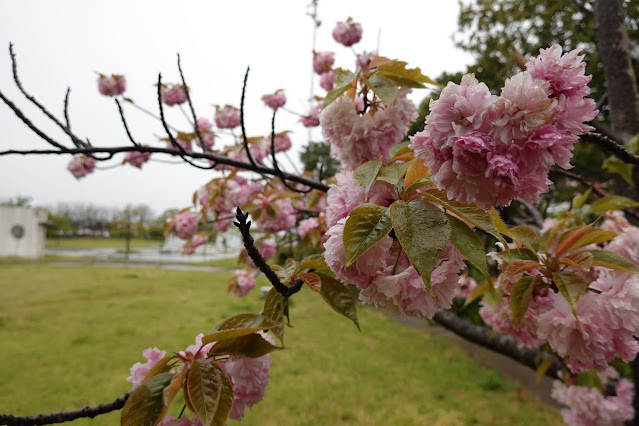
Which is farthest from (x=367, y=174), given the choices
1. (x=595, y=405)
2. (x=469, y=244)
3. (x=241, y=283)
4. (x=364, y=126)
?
(x=241, y=283)

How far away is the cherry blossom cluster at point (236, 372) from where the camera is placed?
433 millimetres

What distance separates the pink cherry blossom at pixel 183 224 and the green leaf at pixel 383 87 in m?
1.68

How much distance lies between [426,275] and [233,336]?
0.24 m

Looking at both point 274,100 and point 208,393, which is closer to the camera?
point 208,393

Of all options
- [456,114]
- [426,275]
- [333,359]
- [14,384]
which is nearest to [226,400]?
[426,275]

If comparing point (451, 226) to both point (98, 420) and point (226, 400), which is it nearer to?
point (226, 400)

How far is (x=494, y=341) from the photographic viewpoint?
0.97 meters

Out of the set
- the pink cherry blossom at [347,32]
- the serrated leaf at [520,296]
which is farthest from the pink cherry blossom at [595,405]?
the pink cherry blossom at [347,32]

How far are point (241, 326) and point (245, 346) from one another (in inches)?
1.2

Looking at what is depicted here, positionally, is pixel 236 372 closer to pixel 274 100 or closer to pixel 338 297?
pixel 338 297

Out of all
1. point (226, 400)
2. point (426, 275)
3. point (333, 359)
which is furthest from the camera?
point (333, 359)

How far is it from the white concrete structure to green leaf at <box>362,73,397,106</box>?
1565 centimetres

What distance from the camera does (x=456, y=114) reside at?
0.27 meters

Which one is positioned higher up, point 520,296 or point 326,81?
point 326,81
